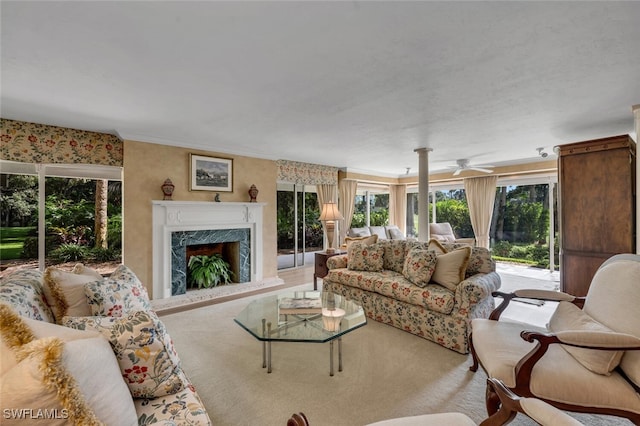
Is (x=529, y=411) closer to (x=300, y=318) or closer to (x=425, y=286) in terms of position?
(x=300, y=318)

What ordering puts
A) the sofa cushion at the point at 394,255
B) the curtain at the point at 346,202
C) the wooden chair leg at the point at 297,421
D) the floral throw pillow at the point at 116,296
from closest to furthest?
the wooden chair leg at the point at 297,421 → the floral throw pillow at the point at 116,296 → the sofa cushion at the point at 394,255 → the curtain at the point at 346,202

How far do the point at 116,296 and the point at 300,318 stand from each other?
1.38 m

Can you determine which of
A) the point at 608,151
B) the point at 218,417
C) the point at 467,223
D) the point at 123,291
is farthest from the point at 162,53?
the point at 467,223

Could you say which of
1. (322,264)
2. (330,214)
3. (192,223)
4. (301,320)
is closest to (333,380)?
(301,320)

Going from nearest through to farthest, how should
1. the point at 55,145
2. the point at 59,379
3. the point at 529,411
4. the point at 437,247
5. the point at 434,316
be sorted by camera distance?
the point at 59,379 < the point at 529,411 < the point at 434,316 < the point at 437,247 < the point at 55,145

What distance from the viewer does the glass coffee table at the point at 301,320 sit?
84.7 inches

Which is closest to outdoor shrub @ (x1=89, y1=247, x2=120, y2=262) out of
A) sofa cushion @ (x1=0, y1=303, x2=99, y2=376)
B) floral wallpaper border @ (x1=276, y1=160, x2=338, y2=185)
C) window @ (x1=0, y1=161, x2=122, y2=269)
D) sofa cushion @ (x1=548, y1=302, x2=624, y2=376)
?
window @ (x1=0, y1=161, x2=122, y2=269)

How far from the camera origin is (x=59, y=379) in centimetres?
85

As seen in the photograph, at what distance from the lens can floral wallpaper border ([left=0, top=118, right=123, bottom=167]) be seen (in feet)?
10.7

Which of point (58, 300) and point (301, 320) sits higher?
point (58, 300)

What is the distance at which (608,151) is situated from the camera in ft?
10.8

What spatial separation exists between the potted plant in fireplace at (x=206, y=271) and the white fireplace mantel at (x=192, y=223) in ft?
1.50

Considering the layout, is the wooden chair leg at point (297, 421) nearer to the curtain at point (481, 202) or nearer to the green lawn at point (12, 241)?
the green lawn at point (12, 241)

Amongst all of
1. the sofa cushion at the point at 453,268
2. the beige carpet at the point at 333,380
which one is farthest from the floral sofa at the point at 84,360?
the sofa cushion at the point at 453,268
